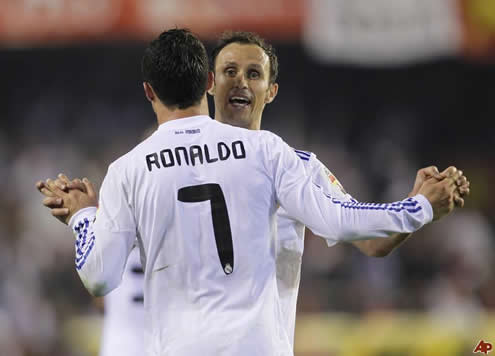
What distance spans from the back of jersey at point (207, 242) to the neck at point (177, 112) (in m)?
0.08

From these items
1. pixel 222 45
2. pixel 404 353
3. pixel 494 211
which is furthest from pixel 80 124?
pixel 222 45

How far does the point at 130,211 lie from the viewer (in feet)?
10.6

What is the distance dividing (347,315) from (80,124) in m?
6.77

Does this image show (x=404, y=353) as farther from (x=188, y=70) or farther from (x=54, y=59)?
(x=54, y=59)

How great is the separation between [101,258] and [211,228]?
1.24ft

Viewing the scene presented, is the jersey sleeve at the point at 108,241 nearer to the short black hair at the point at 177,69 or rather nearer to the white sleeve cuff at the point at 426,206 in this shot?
the short black hair at the point at 177,69

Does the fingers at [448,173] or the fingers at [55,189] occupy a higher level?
the fingers at [55,189]

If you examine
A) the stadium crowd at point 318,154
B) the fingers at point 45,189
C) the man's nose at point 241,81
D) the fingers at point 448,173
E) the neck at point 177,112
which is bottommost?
the stadium crowd at point 318,154

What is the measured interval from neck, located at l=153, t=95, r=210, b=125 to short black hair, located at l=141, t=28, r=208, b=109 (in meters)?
0.01

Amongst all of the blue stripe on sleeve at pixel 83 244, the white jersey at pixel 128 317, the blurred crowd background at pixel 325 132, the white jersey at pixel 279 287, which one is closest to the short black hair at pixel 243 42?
the white jersey at pixel 279 287

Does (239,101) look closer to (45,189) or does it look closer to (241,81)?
(241,81)

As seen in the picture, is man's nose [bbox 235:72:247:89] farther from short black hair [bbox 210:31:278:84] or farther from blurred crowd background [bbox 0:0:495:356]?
blurred crowd background [bbox 0:0:495:356]

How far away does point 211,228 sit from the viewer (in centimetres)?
318

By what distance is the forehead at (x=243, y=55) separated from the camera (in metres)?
4.55
